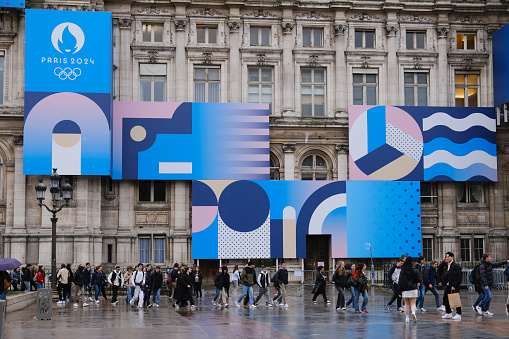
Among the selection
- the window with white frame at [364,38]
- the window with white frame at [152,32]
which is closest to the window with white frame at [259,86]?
the window with white frame at [152,32]

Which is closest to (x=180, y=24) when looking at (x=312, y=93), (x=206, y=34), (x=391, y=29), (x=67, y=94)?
(x=206, y=34)

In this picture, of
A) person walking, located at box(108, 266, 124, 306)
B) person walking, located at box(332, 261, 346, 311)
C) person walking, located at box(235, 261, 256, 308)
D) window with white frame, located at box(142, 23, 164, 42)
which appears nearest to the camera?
person walking, located at box(332, 261, 346, 311)

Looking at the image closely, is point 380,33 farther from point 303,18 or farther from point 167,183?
point 167,183

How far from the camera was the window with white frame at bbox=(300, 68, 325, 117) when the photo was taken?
4841 cm

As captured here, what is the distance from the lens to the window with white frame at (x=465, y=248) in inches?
1914

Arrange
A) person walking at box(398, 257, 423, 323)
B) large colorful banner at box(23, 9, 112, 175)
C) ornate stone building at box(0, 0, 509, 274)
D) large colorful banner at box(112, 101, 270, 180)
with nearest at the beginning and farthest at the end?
1. person walking at box(398, 257, 423, 323)
2. large colorful banner at box(23, 9, 112, 175)
3. large colorful banner at box(112, 101, 270, 180)
4. ornate stone building at box(0, 0, 509, 274)

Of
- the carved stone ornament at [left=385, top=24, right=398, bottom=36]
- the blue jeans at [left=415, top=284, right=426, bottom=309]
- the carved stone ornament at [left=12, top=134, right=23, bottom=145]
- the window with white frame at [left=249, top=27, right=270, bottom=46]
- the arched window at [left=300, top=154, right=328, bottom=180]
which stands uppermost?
the carved stone ornament at [left=385, top=24, right=398, bottom=36]

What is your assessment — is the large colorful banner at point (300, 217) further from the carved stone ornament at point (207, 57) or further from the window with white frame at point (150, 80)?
the carved stone ornament at point (207, 57)

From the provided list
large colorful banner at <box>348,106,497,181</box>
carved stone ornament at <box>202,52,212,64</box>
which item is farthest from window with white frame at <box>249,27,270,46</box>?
large colorful banner at <box>348,106,497,181</box>

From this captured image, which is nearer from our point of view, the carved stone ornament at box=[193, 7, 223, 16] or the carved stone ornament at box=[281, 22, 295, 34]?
the carved stone ornament at box=[193, 7, 223, 16]

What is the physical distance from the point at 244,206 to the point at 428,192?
11.7 m

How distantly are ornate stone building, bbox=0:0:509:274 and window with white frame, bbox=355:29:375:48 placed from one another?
73mm

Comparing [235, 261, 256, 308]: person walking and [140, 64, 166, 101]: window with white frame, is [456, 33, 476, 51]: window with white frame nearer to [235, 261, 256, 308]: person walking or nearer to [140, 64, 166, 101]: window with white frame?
[140, 64, 166, 101]: window with white frame

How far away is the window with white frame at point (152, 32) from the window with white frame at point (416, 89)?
1518 centimetres
